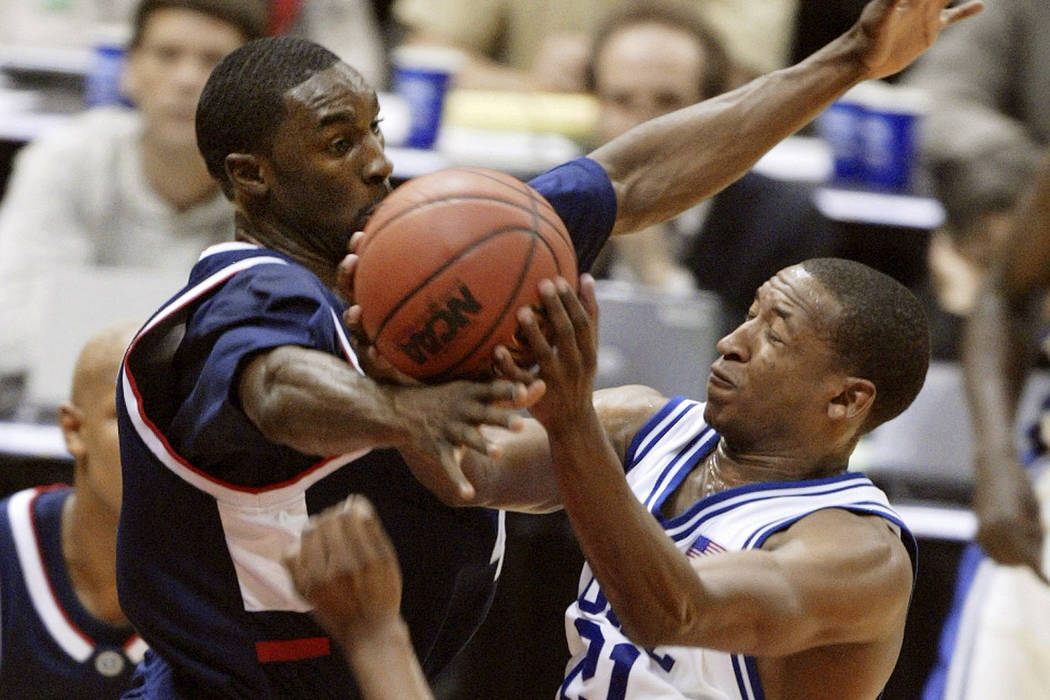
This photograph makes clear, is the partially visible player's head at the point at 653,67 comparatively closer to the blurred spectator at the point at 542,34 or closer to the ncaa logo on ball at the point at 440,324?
the blurred spectator at the point at 542,34

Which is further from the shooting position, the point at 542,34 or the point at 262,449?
the point at 542,34

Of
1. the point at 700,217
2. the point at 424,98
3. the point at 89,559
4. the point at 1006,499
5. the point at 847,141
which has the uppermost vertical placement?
the point at 847,141

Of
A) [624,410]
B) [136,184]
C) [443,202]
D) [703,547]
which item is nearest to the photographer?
[443,202]

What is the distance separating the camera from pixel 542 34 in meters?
6.33

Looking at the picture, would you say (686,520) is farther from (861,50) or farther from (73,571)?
(73,571)

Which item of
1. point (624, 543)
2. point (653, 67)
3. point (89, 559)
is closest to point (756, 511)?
point (624, 543)

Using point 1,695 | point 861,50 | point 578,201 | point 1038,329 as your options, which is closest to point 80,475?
point 1,695

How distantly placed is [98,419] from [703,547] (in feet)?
4.91

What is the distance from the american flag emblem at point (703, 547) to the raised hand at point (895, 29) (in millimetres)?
991

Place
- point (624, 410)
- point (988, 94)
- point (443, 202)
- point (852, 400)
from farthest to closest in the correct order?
1. point (988, 94)
2. point (624, 410)
3. point (852, 400)
4. point (443, 202)

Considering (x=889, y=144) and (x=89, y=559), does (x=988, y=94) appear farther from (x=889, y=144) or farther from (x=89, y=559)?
(x=89, y=559)

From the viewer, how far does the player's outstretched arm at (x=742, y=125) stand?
3.15 m

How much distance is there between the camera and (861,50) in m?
3.16

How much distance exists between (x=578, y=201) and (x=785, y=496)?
0.65 m
